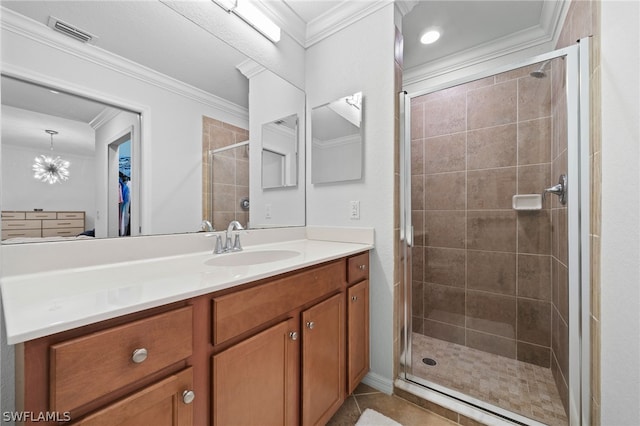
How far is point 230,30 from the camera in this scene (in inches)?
59.3

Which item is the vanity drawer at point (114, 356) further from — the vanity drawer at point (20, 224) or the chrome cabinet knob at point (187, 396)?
the vanity drawer at point (20, 224)

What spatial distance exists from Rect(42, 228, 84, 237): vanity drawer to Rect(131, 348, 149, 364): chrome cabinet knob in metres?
0.67

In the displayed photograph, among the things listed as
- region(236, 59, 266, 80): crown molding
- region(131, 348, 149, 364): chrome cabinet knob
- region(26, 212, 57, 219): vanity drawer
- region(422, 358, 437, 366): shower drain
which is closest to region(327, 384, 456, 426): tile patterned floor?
region(422, 358, 437, 366): shower drain

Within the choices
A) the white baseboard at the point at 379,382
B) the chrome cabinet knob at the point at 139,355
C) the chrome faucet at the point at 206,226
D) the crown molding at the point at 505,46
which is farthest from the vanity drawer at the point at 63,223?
the crown molding at the point at 505,46

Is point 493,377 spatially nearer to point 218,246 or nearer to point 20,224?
point 218,246

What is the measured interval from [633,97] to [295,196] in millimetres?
1626

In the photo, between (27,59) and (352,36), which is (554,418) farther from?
(27,59)

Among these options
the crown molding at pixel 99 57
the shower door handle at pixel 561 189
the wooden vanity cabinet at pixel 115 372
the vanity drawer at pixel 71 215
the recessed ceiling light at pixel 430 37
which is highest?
the recessed ceiling light at pixel 430 37

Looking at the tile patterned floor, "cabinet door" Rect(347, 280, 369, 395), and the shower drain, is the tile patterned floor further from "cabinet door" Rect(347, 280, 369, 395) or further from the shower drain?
the shower drain

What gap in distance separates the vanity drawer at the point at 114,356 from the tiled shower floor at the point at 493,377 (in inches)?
60.0

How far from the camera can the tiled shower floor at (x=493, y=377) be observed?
53.9 inches

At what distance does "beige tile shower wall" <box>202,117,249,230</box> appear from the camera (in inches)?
54.7

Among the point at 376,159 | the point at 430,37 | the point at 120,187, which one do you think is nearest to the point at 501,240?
the point at 376,159

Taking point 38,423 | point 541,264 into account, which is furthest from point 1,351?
point 541,264
